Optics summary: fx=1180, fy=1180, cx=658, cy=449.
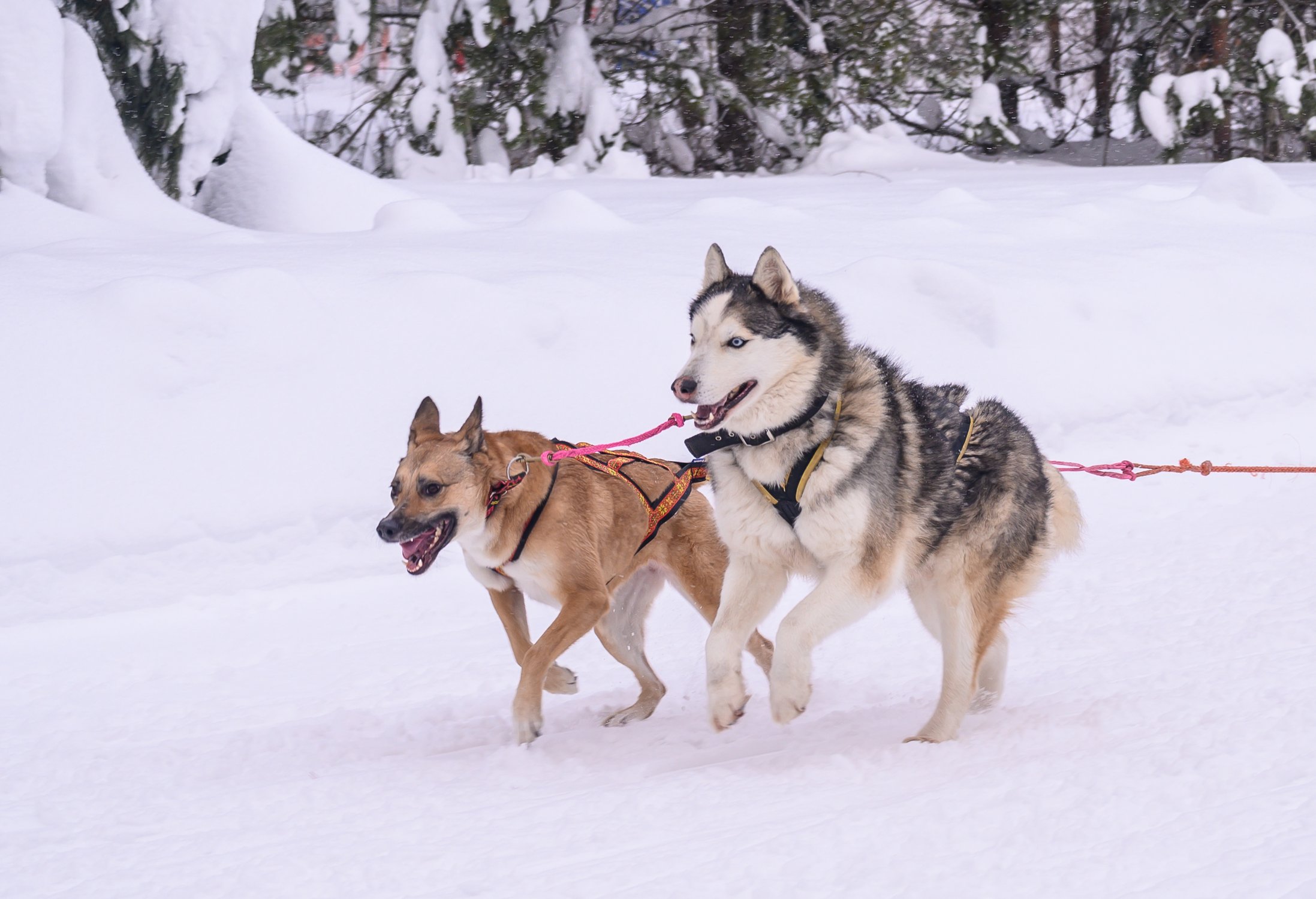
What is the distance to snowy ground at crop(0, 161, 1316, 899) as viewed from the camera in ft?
9.69

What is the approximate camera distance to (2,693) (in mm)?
4543

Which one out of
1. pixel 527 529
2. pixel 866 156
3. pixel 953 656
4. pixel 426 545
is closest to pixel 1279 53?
pixel 866 156

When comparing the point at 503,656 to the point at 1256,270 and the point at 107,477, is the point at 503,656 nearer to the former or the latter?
the point at 107,477

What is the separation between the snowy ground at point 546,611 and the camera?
2953 mm

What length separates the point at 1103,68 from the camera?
1677 centimetres

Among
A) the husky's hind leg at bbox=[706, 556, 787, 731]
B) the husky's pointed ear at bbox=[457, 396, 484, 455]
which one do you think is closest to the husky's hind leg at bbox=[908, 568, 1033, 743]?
the husky's hind leg at bbox=[706, 556, 787, 731]

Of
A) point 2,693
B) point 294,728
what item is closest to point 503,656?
point 294,728

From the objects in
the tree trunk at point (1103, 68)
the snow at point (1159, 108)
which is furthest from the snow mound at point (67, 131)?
the tree trunk at point (1103, 68)

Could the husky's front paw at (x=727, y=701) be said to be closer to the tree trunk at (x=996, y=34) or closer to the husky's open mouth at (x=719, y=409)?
the husky's open mouth at (x=719, y=409)

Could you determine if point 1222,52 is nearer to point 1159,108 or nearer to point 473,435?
point 1159,108

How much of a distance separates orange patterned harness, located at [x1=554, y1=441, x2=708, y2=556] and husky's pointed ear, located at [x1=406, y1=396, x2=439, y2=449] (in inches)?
18.5

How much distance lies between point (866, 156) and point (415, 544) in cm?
1211

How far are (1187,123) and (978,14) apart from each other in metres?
3.16

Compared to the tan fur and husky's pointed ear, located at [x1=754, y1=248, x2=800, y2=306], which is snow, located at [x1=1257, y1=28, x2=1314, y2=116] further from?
husky's pointed ear, located at [x1=754, y1=248, x2=800, y2=306]
